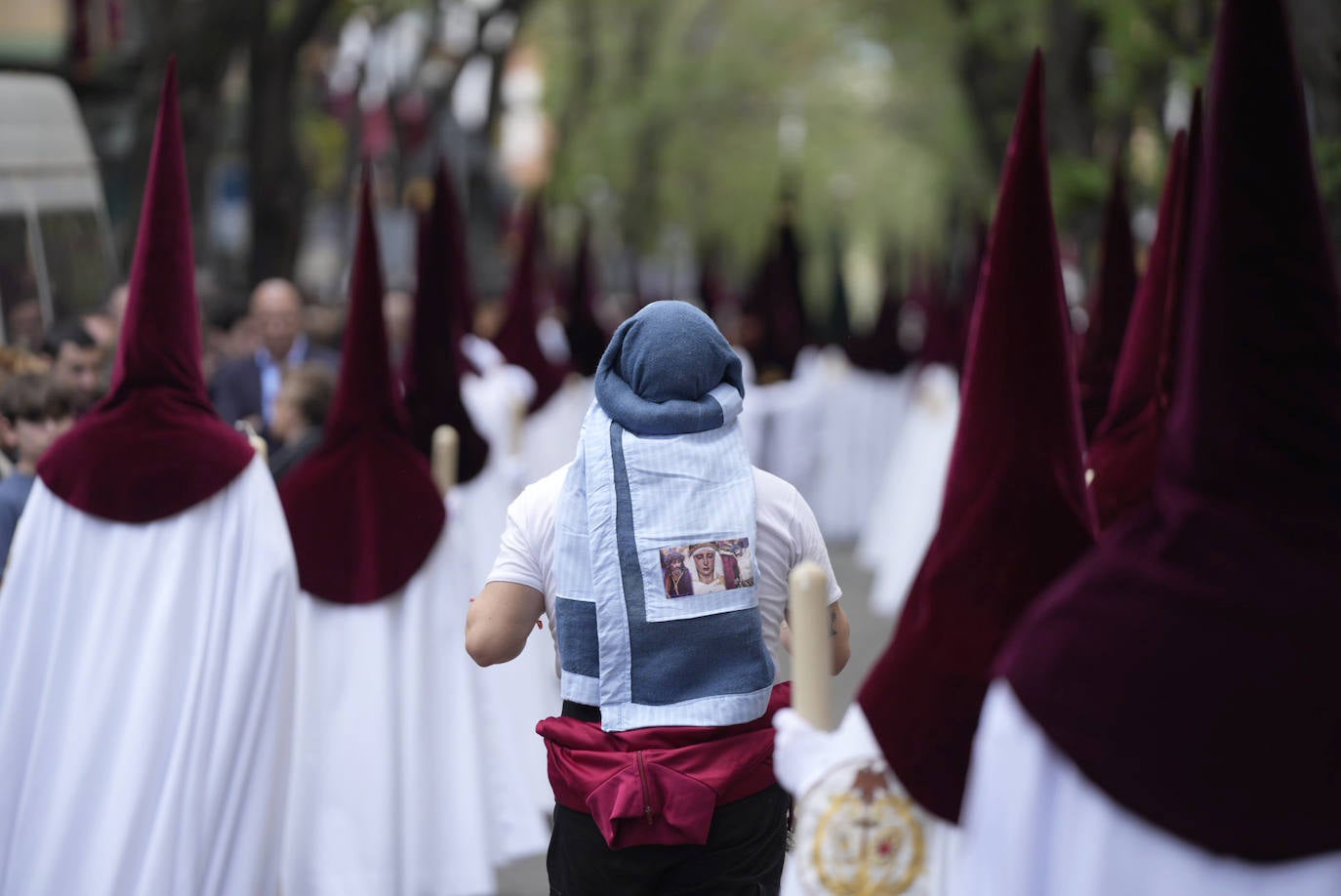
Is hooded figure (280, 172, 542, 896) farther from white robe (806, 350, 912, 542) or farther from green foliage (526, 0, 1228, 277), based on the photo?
white robe (806, 350, 912, 542)

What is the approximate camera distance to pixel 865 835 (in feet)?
9.34

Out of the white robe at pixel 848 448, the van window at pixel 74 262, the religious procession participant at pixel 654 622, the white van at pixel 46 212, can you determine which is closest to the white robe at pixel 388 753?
the religious procession participant at pixel 654 622

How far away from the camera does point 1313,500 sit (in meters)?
2.48

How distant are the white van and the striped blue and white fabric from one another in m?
7.50

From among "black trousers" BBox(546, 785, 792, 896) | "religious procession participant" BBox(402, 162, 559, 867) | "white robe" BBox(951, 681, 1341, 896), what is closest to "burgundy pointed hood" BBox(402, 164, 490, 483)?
"religious procession participant" BBox(402, 162, 559, 867)

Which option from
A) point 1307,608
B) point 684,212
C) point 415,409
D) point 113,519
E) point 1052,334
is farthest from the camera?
point 684,212

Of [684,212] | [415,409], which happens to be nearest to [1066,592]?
[415,409]

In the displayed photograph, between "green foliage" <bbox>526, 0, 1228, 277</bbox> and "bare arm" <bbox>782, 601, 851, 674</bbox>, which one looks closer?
"bare arm" <bbox>782, 601, 851, 674</bbox>

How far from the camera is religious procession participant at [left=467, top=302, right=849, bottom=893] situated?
348cm

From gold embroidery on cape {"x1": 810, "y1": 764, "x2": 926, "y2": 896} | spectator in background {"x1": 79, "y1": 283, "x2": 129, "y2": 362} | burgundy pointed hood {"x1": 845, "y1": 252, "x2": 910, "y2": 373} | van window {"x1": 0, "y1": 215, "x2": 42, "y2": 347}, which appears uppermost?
gold embroidery on cape {"x1": 810, "y1": 764, "x2": 926, "y2": 896}

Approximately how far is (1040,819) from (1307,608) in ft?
1.54

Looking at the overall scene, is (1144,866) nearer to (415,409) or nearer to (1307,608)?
(1307,608)

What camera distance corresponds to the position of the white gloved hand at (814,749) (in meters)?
2.86

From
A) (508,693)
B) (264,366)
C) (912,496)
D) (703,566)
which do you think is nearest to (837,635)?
(703,566)
